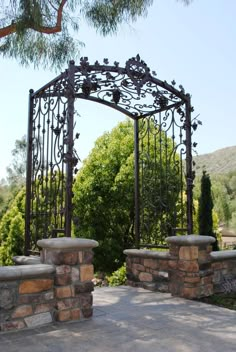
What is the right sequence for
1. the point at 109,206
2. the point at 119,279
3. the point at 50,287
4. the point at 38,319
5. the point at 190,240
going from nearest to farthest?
the point at 38,319 < the point at 50,287 < the point at 190,240 < the point at 119,279 < the point at 109,206

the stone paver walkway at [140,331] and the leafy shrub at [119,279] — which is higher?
the stone paver walkway at [140,331]

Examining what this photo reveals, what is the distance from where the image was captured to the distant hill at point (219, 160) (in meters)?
34.8

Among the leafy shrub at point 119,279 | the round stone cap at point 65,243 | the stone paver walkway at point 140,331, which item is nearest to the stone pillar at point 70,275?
the round stone cap at point 65,243

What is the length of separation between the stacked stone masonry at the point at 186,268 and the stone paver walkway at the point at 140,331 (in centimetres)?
31

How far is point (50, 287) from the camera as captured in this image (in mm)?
3367

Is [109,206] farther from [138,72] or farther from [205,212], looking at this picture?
[138,72]

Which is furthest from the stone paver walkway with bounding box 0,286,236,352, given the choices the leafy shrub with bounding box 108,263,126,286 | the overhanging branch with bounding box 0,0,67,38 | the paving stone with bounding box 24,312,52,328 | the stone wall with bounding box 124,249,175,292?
the overhanging branch with bounding box 0,0,67,38

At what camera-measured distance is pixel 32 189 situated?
176 inches

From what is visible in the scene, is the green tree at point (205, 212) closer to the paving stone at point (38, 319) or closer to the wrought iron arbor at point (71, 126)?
the wrought iron arbor at point (71, 126)

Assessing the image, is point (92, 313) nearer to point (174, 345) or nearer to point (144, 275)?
point (174, 345)

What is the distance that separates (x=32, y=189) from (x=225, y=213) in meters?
15.6

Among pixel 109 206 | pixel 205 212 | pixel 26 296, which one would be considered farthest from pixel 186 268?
pixel 109 206

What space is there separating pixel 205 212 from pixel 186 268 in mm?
3273

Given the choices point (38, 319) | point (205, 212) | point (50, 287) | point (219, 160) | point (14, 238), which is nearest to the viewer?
point (38, 319)
